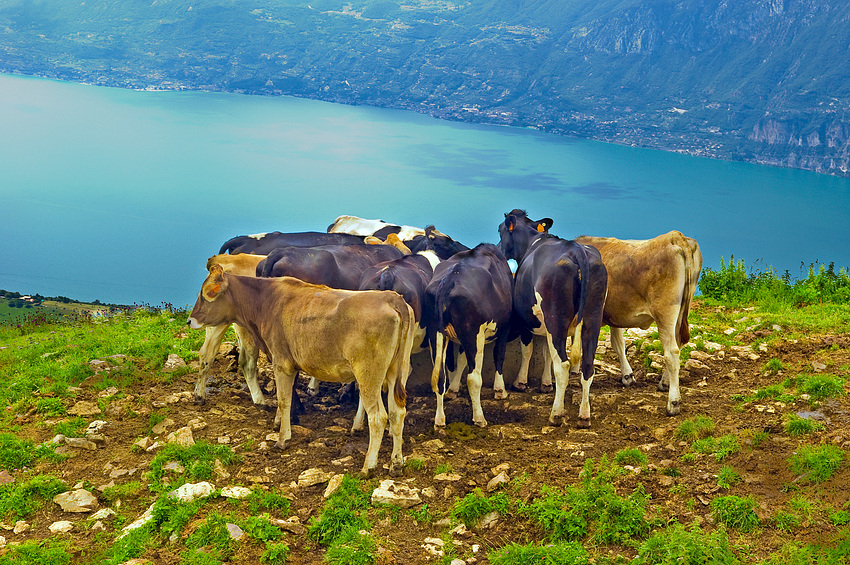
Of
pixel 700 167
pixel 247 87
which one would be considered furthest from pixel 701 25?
pixel 247 87

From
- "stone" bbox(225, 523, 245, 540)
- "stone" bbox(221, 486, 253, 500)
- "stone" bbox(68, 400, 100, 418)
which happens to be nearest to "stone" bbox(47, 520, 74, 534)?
"stone" bbox(221, 486, 253, 500)

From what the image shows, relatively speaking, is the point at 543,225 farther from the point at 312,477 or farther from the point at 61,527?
the point at 61,527

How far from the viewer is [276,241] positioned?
11.5 metres

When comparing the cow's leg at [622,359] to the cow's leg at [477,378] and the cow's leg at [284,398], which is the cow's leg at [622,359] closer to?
the cow's leg at [477,378]

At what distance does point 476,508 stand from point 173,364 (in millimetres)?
6046

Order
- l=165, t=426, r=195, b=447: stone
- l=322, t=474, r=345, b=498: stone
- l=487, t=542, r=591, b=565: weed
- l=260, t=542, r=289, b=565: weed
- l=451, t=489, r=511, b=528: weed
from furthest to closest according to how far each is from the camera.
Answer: l=165, t=426, r=195, b=447: stone < l=322, t=474, r=345, b=498: stone < l=451, t=489, r=511, b=528: weed < l=260, t=542, r=289, b=565: weed < l=487, t=542, r=591, b=565: weed

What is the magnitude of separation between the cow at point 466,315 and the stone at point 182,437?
277 cm

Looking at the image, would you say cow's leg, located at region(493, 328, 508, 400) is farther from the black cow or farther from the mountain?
the mountain

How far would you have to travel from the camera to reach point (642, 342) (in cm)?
1116

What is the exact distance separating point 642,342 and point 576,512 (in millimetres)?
5900

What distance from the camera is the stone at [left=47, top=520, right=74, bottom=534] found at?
6.08 m

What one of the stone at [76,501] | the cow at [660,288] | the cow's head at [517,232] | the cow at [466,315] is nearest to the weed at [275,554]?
the stone at [76,501]

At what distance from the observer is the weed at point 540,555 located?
5.25 meters

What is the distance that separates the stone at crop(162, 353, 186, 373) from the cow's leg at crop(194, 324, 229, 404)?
116 centimetres
